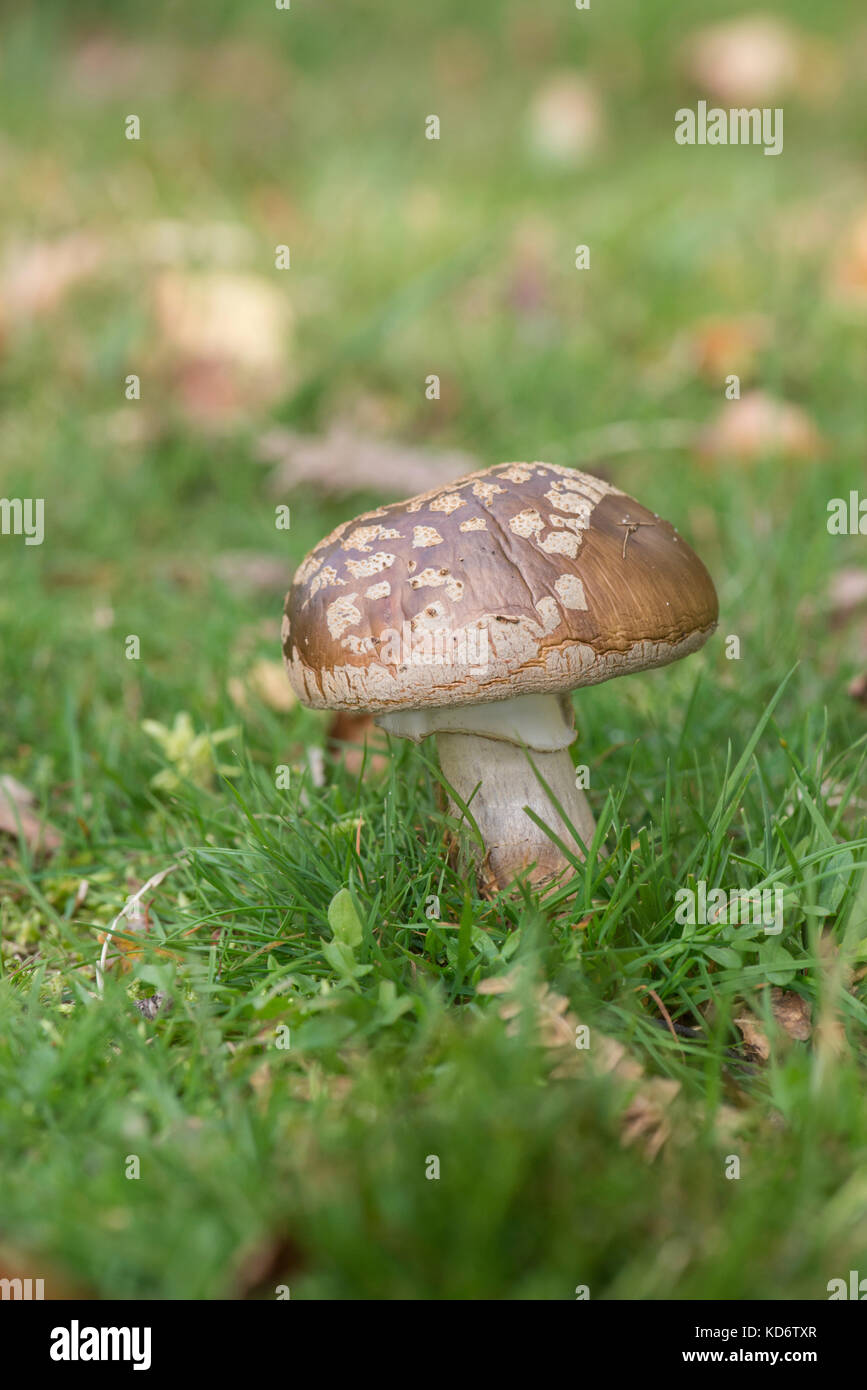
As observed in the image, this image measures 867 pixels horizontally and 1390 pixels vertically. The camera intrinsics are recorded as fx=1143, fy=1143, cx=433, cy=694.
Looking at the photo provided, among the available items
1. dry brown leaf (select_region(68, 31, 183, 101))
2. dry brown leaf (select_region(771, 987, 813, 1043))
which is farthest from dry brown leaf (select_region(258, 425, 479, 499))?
dry brown leaf (select_region(68, 31, 183, 101))

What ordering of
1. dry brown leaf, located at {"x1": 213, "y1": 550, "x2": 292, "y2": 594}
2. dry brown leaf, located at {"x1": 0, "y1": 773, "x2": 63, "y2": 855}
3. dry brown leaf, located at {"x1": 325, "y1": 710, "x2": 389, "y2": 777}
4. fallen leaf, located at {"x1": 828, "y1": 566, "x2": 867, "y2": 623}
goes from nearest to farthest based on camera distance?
dry brown leaf, located at {"x1": 0, "y1": 773, "x2": 63, "y2": 855}
dry brown leaf, located at {"x1": 325, "y1": 710, "x2": 389, "y2": 777}
fallen leaf, located at {"x1": 828, "y1": 566, "x2": 867, "y2": 623}
dry brown leaf, located at {"x1": 213, "y1": 550, "x2": 292, "y2": 594}

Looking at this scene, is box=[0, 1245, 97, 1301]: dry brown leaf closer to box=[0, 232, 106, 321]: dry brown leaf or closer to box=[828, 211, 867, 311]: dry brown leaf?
box=[0, 232, 106, 321]: dry brown leaf

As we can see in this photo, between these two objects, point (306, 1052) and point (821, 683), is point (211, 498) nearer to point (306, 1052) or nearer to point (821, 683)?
point (821, 683)

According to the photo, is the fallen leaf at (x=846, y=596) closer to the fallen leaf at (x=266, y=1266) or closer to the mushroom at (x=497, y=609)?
the mushroom at (x=497, y=609)

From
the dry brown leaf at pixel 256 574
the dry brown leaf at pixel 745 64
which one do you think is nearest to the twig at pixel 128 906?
the dry brown leaf at pixel 256 574

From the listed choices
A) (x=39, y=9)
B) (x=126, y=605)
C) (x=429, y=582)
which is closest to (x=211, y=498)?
(x=126, y=605)

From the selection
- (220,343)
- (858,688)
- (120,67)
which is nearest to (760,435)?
(858,688)
